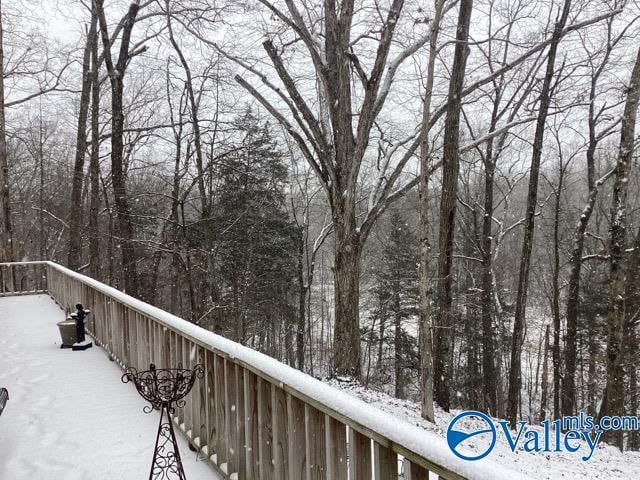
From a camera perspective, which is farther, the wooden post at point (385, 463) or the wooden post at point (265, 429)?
the wooden post at point (265, 429)

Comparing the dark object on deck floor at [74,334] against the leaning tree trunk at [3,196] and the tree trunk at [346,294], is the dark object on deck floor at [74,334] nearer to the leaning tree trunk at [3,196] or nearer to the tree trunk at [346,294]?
the tree trunk at [346,294]

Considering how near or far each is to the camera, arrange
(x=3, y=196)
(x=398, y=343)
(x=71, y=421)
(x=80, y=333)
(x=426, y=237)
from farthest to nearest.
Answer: (x=398, y=343), (x=3, y=196), (x=426, y=237), (x=80, y=333), (x=71, y=421)

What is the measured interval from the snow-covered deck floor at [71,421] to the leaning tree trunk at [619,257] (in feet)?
33.0

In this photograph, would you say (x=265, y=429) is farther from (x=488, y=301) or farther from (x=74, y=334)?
(x=488, y=301)

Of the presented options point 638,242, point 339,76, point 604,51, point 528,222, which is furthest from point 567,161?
point 339,76

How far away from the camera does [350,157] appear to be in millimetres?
8945

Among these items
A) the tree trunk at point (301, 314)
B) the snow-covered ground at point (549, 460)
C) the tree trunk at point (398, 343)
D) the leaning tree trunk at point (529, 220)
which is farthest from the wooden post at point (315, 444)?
the tree trunk at point (398, 343)

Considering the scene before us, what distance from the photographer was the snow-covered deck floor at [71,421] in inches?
126

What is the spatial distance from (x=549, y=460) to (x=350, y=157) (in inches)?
252

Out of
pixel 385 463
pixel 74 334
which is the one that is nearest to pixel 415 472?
pixel 385 463

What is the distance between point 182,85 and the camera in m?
18.9

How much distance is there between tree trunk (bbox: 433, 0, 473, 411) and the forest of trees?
5 cm

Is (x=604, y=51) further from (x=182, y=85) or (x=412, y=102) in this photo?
(x=182, y=85)

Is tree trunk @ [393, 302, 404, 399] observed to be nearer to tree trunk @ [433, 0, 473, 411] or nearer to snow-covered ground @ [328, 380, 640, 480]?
tree trunk @ [433, 0, 473, 411]
